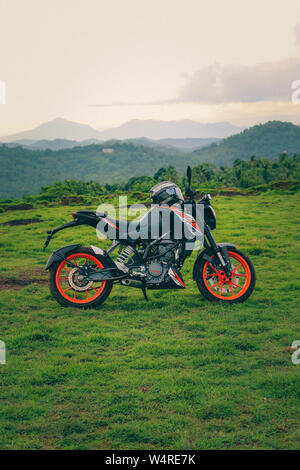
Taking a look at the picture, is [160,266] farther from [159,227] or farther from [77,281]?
[77,281]

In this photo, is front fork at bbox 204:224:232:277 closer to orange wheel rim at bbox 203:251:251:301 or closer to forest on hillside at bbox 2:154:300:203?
orange wheel rim at bbox 203:251:251:301

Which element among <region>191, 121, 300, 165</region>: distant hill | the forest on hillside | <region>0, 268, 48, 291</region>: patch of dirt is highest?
<region>191, 121, 300, 165</region>: distant hill

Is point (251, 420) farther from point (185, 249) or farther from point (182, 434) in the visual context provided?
point (185, 249)

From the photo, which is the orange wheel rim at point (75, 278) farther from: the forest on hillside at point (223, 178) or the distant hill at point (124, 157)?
the distant hill at point (124, 157)

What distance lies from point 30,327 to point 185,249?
2908mm

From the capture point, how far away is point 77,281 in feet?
26.2

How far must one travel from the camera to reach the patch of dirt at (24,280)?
9602 mm

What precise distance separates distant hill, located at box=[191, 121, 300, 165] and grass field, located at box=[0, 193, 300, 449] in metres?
151

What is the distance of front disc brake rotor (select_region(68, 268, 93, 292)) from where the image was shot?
26.1 feet

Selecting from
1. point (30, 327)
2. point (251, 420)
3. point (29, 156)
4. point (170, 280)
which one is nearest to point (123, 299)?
point (170, 280)

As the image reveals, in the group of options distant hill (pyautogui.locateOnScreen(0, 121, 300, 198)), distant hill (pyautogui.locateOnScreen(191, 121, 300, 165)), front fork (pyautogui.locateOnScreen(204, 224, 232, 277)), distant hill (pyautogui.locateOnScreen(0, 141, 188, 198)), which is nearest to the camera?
front fork (pyautogui.locateOnScreen(204, 224, 232, 277))

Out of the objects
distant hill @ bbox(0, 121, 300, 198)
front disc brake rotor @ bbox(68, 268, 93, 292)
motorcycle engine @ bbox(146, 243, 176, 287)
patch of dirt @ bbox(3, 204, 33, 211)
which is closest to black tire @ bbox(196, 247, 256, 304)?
motorcycle engine @ bbox(146, 243, 176, 287)

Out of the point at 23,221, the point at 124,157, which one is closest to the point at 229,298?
the point at 23,221
